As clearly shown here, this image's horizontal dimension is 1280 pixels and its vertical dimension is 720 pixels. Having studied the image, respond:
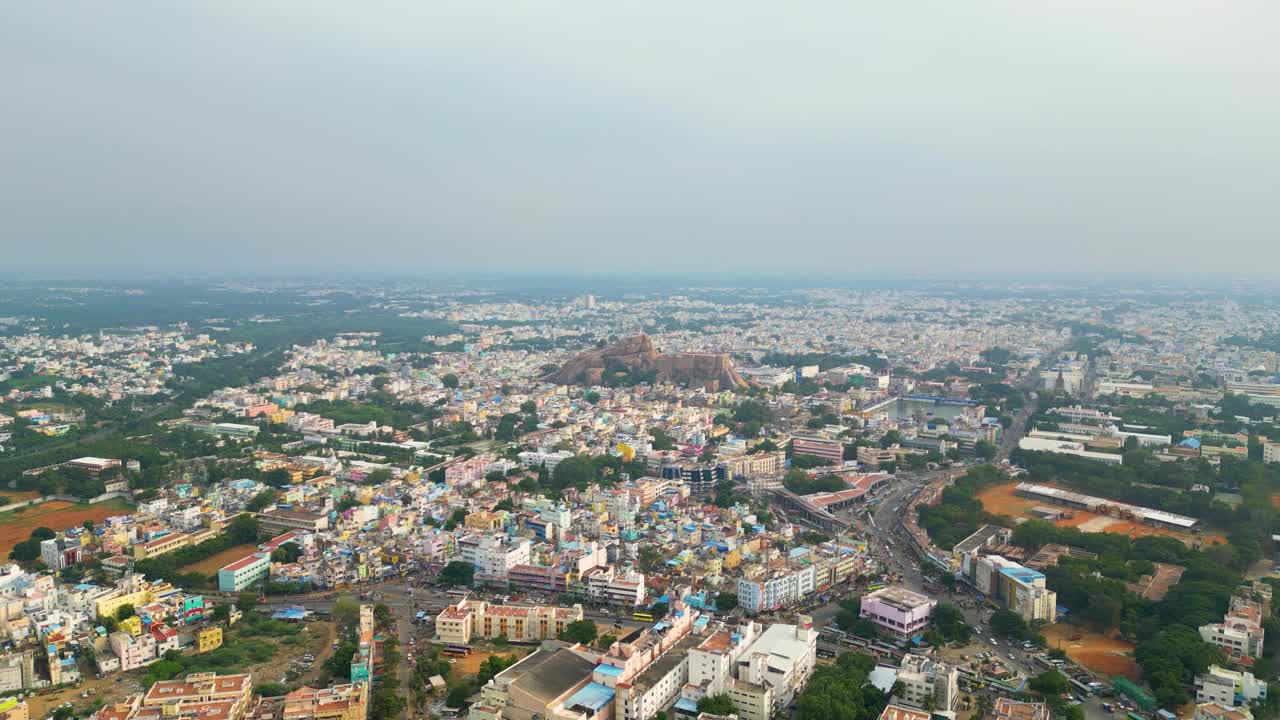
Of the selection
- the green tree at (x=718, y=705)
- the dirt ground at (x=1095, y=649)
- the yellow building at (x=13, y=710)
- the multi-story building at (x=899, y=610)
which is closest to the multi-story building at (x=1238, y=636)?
the dirt ground at (x=1095, y=649)

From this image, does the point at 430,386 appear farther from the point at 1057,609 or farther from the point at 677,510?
the point at 1057,609

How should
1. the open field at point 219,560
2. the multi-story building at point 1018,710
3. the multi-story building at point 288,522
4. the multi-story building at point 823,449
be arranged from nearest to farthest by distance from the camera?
the multi-story building at point 1018,710, the open field at point 219,560, the multi-story building at point 288,522, the multi-story building at point 823,449

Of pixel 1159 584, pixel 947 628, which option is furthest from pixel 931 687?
pixel 1159 584

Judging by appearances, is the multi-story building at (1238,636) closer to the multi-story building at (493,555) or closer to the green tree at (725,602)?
the green tree at (725,602)

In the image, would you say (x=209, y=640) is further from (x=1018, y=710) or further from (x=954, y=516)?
(x=954, y=516)

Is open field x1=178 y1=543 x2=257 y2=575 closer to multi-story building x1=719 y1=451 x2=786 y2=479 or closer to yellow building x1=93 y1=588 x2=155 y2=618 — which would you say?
yellow building x1=93 y1=588 x2=155 y2=618

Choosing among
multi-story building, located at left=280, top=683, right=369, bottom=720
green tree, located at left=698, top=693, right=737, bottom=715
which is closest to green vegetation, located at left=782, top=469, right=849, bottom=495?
green tree, located at left=698, top=693, right=737, bottom=715

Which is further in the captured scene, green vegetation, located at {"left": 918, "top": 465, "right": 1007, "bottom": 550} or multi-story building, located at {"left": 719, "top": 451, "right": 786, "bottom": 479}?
multi-story building, located at {"left": 719, "top": 451, "right": 786, "bottom": 479}
